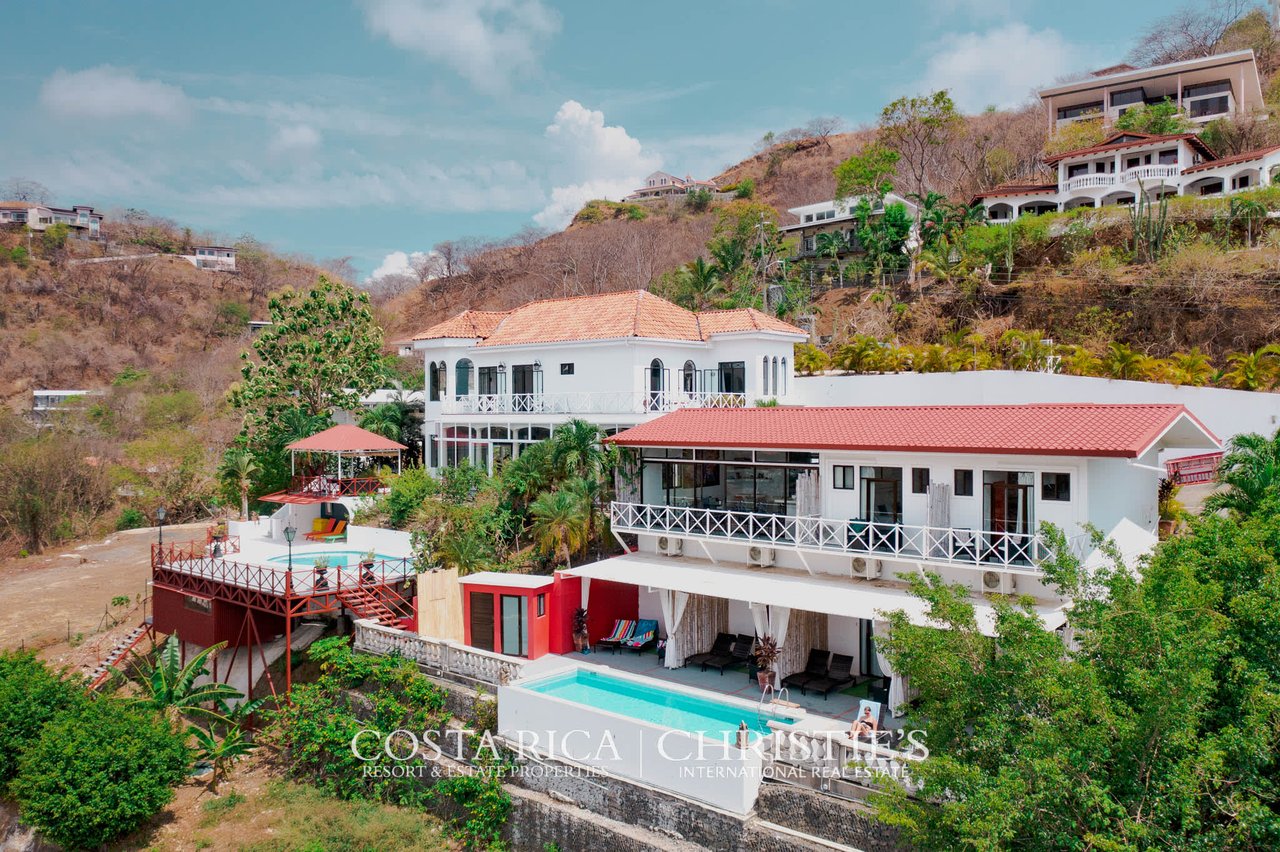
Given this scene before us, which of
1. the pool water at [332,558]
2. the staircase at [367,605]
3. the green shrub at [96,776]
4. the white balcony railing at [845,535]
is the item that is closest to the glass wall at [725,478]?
the white balcony railing at [845,535]

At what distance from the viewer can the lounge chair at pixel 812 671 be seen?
672 inches

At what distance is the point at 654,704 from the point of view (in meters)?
16.8

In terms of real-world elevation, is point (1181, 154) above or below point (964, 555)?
above

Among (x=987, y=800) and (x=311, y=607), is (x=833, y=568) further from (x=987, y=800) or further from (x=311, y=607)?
(x=311, y=607)

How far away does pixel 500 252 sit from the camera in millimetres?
81312

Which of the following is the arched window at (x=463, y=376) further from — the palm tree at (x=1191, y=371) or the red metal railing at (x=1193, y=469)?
the palm tree at (x=1191, y=371)

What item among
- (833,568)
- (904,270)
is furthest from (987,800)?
(904,270)

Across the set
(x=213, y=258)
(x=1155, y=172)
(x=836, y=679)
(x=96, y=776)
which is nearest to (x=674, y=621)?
(x=836, y=679)

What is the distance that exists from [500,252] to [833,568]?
223 feet

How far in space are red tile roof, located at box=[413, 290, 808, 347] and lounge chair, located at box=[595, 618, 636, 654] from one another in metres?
9.55

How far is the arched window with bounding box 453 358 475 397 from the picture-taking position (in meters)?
31.3

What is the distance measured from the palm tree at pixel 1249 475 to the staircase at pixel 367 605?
17.7 m

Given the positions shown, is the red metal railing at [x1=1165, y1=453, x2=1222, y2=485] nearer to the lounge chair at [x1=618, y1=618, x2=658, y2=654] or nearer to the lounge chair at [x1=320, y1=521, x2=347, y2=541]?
the lounge chair at [x1=618, y1=618, x2=658, y2=654]

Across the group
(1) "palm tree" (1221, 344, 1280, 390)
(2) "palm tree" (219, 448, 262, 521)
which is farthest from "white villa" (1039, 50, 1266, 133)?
(2) "palm tree" (219, 448, 262, 521)
